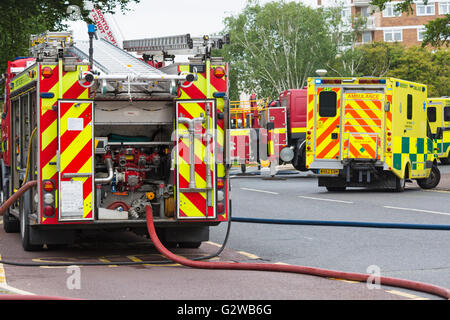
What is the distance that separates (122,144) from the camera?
11.0m

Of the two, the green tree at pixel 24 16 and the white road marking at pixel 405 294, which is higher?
the green tree at pixel 24 16

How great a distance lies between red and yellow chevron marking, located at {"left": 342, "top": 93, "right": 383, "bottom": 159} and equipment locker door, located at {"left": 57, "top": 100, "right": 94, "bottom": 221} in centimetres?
1206

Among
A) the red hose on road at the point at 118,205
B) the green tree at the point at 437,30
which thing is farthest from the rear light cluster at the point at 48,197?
the green tree at the point at 437,30

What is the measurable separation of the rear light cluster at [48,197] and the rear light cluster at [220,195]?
1.97 meters

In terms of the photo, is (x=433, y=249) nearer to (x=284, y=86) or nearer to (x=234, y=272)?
(x=234, y=272)

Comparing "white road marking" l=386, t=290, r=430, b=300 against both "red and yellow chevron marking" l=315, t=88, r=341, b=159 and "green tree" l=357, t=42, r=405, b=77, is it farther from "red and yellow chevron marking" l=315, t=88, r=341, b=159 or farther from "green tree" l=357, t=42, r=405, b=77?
"green tree" l=357, t=42, r=405, b=77

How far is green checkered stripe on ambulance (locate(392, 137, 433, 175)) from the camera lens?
21.5m

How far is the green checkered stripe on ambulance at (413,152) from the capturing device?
2147 centimetres

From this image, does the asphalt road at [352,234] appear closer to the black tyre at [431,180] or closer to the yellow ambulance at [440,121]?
the black tyre at [431,180]
